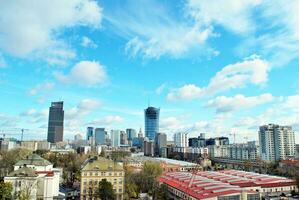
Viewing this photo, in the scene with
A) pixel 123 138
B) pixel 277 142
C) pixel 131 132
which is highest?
pixel 131 132

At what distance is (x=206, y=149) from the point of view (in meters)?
87.0

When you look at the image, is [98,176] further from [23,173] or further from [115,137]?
[115,137]

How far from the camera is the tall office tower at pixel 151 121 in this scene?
551ft

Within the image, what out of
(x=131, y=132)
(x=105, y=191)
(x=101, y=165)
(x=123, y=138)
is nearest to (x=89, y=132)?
(x=123, y=138)

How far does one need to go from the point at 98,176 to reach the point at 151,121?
13931 centimetres

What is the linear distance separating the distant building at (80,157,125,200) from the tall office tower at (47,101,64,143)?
125312 millimetres

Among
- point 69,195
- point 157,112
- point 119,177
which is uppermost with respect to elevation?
point 157,112

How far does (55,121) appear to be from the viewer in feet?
489

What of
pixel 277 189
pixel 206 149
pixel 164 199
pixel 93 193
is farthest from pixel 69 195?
pixel 206 149

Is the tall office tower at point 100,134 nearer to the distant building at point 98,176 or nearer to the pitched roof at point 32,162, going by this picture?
the pitched roof at point 32,162

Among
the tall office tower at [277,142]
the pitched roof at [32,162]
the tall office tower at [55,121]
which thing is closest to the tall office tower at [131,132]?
the tall office tower at [55,121]

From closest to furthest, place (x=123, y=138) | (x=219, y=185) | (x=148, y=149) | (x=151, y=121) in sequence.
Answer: (x=219, y=185) → (x=148, y=149) → (x=151, y=121) → (x=123, y=138)

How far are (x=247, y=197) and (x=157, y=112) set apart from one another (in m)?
144

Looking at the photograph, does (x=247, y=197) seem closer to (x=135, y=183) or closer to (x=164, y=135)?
(x=135, y=183)
